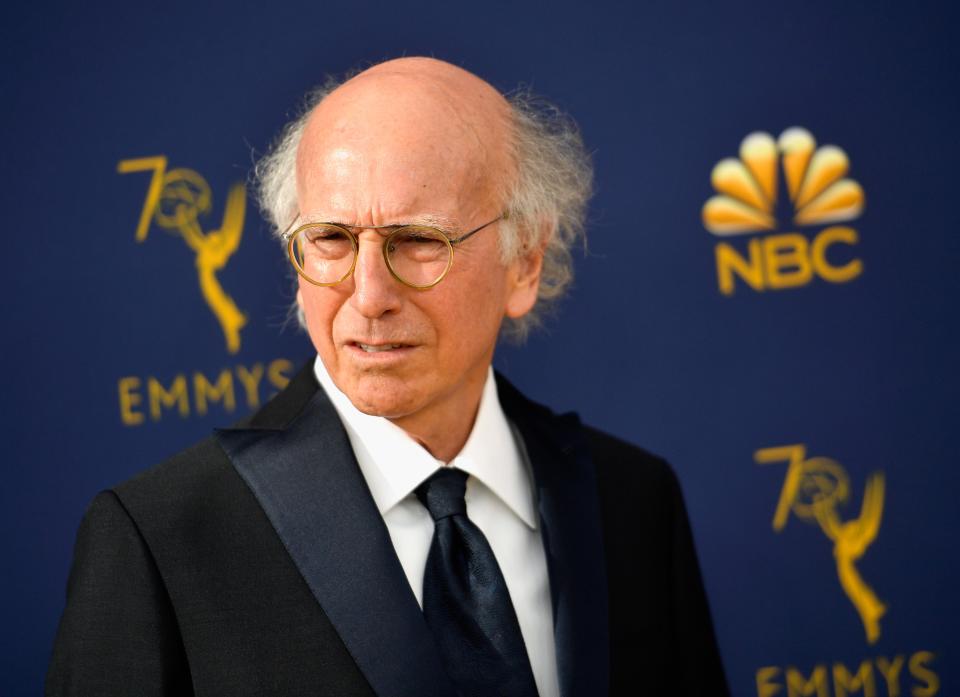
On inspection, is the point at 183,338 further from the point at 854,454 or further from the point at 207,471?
the point at 854,454

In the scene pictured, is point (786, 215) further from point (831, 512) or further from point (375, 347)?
point (375, 347)

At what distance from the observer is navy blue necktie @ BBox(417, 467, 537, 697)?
1.35 metres

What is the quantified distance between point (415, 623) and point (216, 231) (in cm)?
123

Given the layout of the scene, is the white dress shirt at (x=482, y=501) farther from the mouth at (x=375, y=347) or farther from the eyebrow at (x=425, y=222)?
the eyebrow at (x=425, y=222)

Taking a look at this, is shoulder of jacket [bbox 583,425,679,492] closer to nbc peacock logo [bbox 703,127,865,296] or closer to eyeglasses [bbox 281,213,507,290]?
eyeglasses [bbox 281,213,507,290]

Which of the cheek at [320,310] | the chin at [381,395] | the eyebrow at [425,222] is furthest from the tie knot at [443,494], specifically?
the eyebrow at [425,222]

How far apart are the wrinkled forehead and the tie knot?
404 millimetres

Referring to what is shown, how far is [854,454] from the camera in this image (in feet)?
7.81

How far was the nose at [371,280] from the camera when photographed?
132 centimetres

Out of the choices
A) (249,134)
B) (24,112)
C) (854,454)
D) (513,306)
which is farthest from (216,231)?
(854,454)

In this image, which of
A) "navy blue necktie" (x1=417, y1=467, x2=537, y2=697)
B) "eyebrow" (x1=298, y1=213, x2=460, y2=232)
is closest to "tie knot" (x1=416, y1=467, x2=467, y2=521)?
"navy blue necktie" (x1=417, y1=467, x2=537, y2=697)

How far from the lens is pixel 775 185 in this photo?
7.82ft

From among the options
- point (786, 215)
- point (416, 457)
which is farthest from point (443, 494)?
point (786, 215)

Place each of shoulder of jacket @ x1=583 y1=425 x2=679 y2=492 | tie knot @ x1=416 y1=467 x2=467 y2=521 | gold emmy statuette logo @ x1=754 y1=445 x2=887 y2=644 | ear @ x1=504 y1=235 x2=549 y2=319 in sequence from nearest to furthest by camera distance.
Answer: tie knot @ x1=416 y1=467 x2=467 y2=521 < ear @ x1=504 y1=235 x2=549 y2=319 < shoulder of jacket @ x1=583 y1=425 x2=679 y2=492 < gold emmy statuette logo @ x1=754 y1=445 x2=887 y2=644
